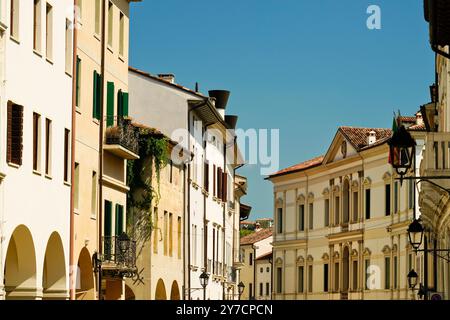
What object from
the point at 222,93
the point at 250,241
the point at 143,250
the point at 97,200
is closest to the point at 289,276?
the point at 222,93

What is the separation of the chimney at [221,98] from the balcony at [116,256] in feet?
104

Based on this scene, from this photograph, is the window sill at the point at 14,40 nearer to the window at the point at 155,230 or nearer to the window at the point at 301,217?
the window at the point at 155,230

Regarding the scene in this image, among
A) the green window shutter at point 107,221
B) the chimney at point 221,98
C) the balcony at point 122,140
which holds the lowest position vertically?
the green window shutter at point 107,221

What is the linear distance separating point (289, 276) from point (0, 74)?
66.2 m

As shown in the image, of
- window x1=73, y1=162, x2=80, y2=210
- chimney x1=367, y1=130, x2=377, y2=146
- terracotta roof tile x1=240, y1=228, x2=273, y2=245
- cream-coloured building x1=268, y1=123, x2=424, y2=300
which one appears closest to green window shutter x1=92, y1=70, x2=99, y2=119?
window x1=73, y1=162, x2=80, y2=210

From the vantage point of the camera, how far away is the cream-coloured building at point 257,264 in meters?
123

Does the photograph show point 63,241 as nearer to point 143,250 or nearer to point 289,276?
point 143,250

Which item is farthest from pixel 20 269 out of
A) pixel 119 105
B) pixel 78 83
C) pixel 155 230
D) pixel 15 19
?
pixel 155 230

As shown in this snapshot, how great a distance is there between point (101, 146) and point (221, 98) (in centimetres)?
3319

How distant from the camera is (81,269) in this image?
120 ft

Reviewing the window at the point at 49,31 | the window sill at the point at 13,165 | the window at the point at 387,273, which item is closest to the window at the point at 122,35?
the window at the point at 49,31

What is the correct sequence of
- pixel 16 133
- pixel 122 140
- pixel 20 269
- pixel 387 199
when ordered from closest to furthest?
pixel 16 133 → pixel 20 269 → pixel 122 140 → pixel 387 199

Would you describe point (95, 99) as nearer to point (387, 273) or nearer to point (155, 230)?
point (155, 230)

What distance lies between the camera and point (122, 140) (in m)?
39.5
